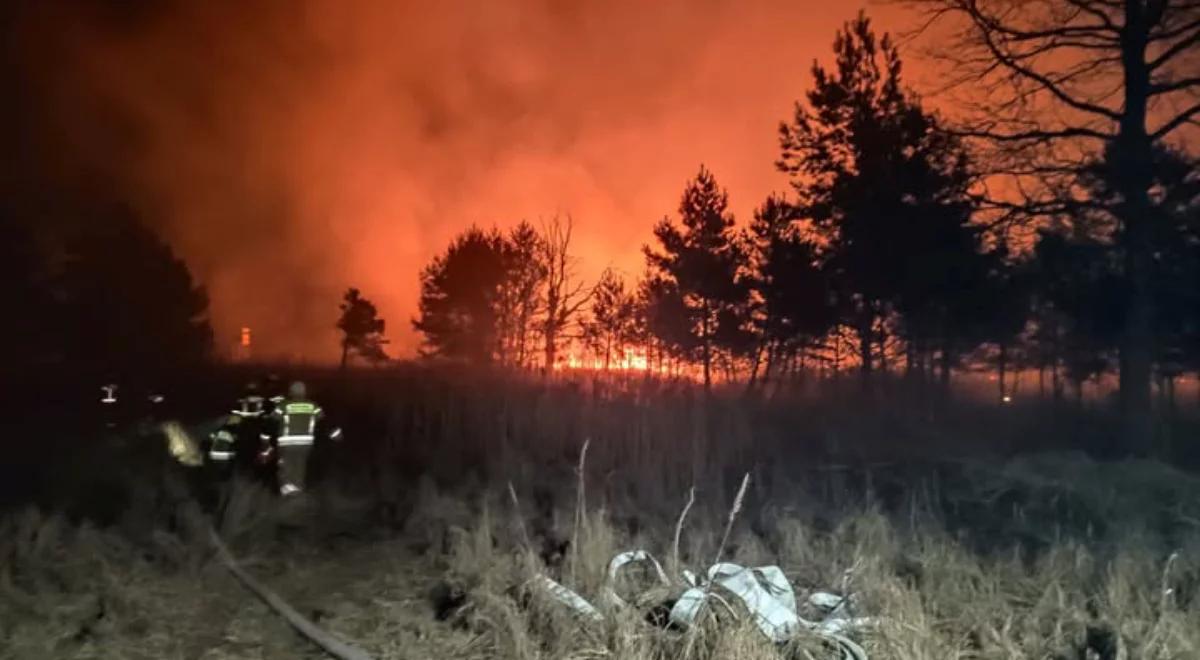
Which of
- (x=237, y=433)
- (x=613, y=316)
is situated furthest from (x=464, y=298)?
(x=237, y=433)

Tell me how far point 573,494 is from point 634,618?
256 inches

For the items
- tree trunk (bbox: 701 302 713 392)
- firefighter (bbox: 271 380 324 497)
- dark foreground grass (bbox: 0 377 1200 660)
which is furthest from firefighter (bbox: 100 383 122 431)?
tree trunk (bbox: 701 302 713 392)

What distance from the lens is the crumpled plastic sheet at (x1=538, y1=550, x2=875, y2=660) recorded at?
559cm

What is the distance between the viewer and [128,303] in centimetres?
4816

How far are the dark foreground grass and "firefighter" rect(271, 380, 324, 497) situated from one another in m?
0.41

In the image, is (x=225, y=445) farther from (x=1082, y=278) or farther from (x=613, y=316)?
Result: (x=613, y=316)

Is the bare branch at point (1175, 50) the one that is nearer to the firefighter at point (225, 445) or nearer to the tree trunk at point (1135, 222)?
the tree trunk at point (1135, 222)

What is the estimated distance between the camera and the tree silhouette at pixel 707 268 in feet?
115

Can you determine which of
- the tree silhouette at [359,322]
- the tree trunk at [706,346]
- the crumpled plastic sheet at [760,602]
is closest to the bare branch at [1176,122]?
the crumpled plastic sheet at [760,602]

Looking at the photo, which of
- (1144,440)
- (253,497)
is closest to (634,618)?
(253,497)

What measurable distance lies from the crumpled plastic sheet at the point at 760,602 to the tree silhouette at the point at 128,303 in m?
39.0

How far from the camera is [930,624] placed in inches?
227

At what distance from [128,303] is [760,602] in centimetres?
4820

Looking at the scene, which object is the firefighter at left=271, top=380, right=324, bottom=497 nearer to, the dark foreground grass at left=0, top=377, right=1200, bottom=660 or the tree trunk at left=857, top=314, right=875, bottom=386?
the dark foreground grass at left=0, top=377, right=1200, bottom=660
